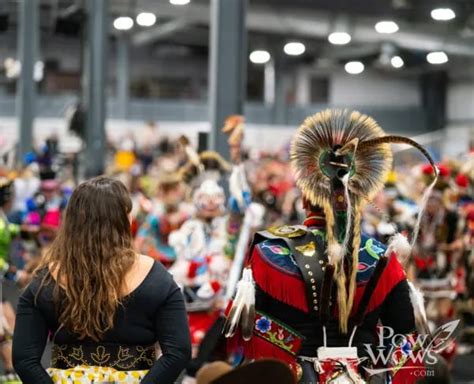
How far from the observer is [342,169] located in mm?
4477

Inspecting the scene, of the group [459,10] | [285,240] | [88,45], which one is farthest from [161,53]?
[285,240]

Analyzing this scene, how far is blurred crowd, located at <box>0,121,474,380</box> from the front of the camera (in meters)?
8.71

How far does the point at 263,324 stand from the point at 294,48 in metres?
31.4

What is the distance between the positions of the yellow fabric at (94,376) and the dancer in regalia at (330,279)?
1.43 ft

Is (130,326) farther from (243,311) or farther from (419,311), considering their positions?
(419,311)

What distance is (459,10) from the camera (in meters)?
25.8

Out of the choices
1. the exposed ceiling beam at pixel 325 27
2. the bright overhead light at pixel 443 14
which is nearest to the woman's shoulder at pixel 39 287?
the bright overhead light at pixel 443 14

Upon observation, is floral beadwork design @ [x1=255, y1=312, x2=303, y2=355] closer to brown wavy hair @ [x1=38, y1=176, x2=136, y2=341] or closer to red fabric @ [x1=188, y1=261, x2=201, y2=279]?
brown wavy hair @ [x1=38, y1=176, x2=136, y2=341]

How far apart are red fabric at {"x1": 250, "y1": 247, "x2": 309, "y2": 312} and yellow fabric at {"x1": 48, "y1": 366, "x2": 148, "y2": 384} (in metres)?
0.59

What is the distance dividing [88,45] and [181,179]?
29.2ft

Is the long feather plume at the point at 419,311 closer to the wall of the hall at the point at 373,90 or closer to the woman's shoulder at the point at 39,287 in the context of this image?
the woman's shoulder at the point at 39,287

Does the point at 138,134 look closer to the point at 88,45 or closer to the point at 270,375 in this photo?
the point at 88,45

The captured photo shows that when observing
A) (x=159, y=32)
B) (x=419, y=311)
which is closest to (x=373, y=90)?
(x=159, y=32)

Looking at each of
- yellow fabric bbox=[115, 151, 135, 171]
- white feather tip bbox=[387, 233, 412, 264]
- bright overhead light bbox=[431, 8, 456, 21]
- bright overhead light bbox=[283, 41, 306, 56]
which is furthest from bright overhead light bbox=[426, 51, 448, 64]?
white feather tip bbox=[387, 233, 412, 264]
